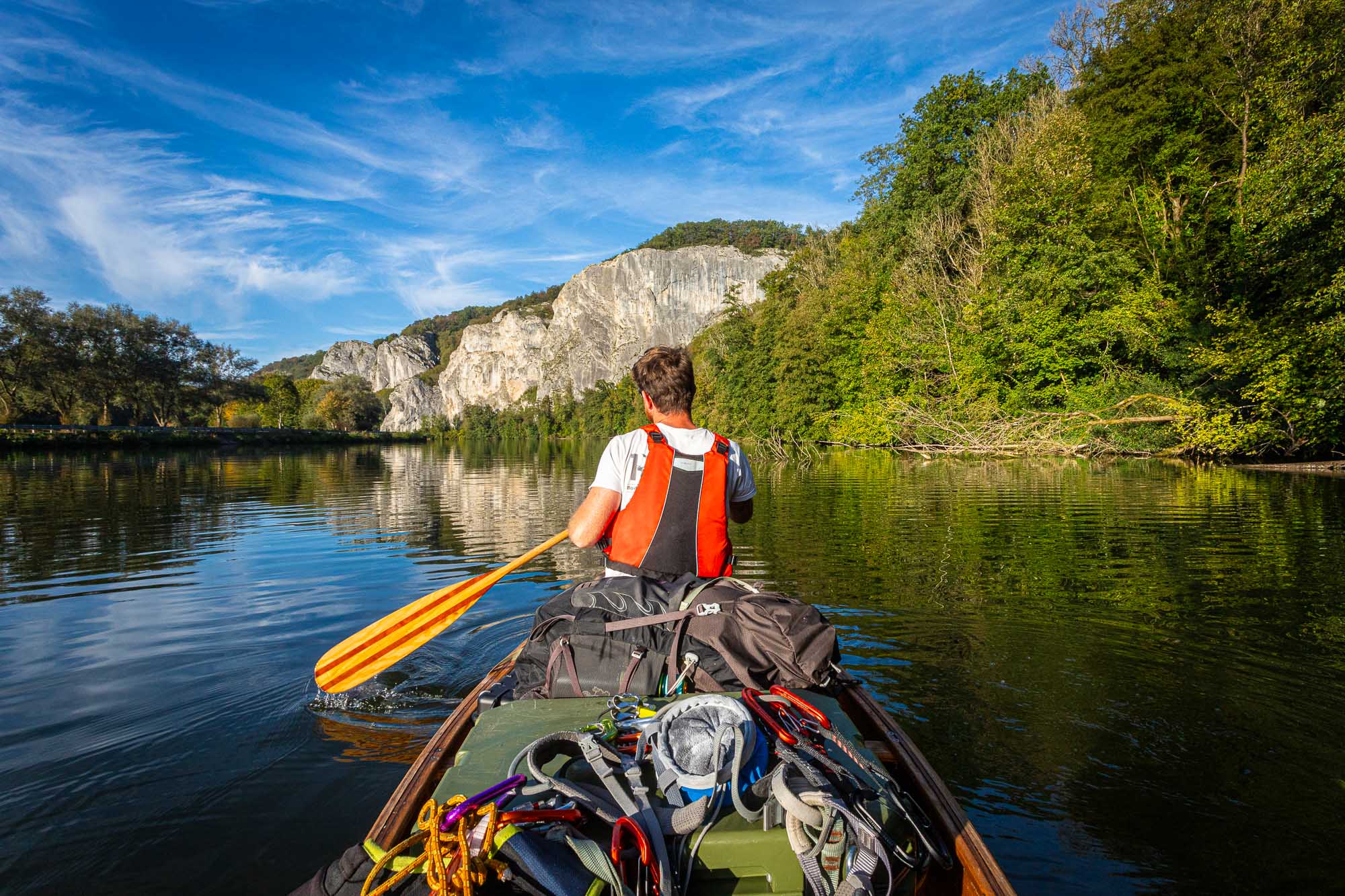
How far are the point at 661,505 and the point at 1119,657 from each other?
404 centimetres

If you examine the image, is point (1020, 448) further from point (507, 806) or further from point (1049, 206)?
point (507, 806)

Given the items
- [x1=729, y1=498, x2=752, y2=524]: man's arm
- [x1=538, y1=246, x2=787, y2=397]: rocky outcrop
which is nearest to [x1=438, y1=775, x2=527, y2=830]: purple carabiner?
[x1=729, y1=498, x2=752, y2=524]: man's arm

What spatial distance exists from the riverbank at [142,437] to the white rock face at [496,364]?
78.6 m

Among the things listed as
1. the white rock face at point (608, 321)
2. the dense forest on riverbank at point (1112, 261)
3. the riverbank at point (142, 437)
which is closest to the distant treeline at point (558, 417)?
the white rock face at point (608, 321)

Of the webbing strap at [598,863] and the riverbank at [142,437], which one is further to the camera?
the riverbank at [142,437]

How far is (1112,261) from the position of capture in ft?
70.7

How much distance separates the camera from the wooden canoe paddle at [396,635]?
428 centimetres

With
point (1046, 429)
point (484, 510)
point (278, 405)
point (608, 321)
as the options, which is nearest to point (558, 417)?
point (608, 321)

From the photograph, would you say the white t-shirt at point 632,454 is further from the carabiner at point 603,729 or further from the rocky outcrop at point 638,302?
the rocky outcrop at point 638,302

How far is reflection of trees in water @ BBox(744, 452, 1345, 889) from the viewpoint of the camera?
3.10m

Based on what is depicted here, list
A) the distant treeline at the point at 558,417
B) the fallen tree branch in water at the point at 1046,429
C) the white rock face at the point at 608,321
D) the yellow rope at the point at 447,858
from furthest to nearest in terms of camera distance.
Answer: the white rock face at the point at 608,321, the distant treeline at the point at 558,417, the fallen tree branch in water at the point at 1046,429, the yellow rope at the point at 447,858

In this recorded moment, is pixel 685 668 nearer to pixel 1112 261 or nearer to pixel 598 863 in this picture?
pixel 598 863

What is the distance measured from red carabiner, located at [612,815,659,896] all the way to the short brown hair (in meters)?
2.03

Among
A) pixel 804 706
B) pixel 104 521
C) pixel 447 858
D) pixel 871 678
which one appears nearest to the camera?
pixel 447 858
